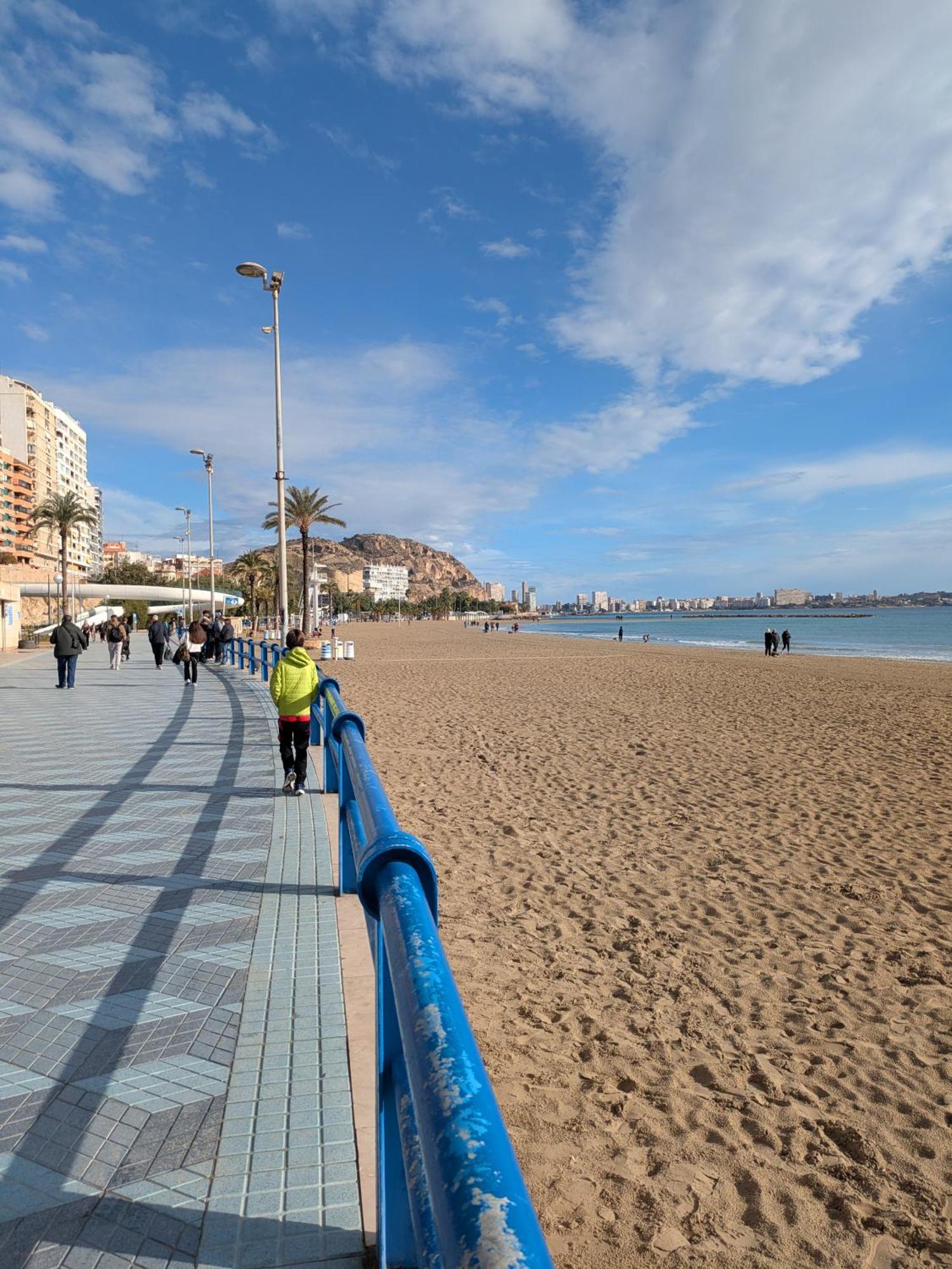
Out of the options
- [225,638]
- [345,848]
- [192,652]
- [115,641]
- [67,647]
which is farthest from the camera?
[225,638]

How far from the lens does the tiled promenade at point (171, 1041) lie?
211 cm

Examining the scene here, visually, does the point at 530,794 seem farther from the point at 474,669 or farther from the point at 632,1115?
the point at 474,669

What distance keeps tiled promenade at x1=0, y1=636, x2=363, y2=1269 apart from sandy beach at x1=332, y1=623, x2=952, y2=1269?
0.87 m

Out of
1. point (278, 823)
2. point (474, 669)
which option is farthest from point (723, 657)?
point (278, 823)

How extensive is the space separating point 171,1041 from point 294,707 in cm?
399

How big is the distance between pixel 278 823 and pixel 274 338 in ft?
46.3

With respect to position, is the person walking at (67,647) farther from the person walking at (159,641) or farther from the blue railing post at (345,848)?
the blue railing post at (345,848)

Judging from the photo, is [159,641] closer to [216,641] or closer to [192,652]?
[216,641]

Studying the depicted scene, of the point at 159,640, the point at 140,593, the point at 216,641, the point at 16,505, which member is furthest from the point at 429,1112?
the point at 16,505

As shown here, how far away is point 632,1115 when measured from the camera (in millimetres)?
3145

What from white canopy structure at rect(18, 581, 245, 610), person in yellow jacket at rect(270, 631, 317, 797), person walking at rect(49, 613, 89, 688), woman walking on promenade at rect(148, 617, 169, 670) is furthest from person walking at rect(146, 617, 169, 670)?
white canopy structure at rect(18, 581, 245, 610)

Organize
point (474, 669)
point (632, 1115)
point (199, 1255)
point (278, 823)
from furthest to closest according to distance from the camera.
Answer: point (474, 669), point (278, 823), point (632, 1115), point (199, 1255)

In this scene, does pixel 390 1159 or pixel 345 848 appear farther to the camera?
pixel 345 848

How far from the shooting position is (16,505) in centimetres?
10456
